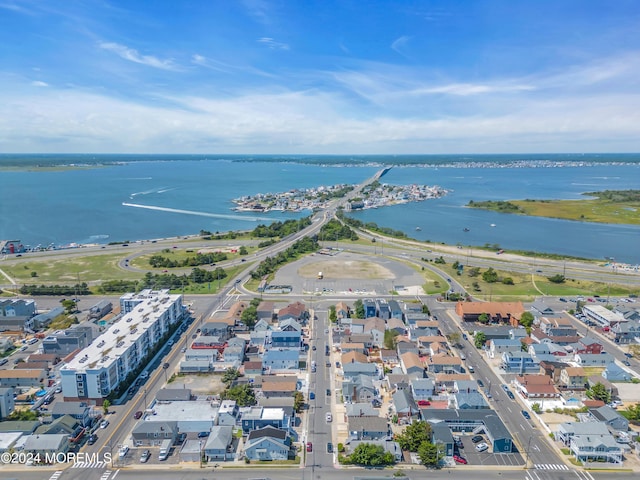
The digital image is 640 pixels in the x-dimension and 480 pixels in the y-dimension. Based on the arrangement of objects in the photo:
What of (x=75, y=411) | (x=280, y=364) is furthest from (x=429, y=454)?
(x=75, y=411)

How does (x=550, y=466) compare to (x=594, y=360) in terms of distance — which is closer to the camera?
(x=550, y=466)

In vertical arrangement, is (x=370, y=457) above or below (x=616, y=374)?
above

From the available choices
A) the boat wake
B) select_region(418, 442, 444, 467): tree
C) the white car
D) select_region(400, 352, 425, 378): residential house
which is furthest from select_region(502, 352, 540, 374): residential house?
the boat wake

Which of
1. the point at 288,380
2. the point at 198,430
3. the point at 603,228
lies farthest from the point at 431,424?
the point at 603,228

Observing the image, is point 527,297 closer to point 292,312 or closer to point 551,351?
point 551,351

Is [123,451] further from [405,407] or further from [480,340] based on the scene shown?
[480,340]

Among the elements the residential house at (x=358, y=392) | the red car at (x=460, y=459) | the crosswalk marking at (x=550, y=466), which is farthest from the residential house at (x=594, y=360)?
the residential house at (x=358, y=392)

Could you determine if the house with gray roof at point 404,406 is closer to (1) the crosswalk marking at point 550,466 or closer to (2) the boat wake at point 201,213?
(1) the crosswalk marking at point 550,466
